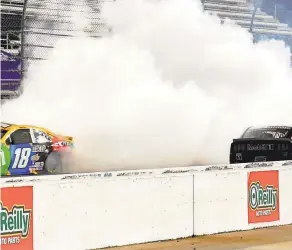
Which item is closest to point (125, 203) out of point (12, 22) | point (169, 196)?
point (169, 196)

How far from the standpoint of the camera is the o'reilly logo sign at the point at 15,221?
7882 millimetres

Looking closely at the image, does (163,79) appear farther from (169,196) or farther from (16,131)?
(169,196)

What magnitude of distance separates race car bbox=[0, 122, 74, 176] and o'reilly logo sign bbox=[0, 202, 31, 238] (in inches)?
281

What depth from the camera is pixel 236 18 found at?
85.1 ft

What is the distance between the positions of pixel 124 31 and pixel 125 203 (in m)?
15.4

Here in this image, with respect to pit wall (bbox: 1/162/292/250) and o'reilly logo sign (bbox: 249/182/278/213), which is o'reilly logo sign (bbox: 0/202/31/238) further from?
o'reilly logo sign (bbox: 249/182/278/213)

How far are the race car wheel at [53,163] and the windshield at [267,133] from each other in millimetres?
4580

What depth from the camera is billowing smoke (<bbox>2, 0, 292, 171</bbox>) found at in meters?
22.2

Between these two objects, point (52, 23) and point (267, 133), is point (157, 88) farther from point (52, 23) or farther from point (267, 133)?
point (267, 133)

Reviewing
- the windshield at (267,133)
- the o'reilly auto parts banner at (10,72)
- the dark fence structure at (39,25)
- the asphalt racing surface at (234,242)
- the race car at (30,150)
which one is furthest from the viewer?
the dark fence structure at (39,25)

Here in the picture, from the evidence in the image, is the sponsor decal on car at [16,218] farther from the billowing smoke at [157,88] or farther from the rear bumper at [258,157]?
the billowing smoke at [157,88]

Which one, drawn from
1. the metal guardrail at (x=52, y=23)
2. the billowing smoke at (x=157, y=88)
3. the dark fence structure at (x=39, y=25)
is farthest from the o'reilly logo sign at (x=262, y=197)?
the metal guardrail at (x=52, y=23)

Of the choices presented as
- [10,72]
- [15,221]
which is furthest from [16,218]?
[10,72]

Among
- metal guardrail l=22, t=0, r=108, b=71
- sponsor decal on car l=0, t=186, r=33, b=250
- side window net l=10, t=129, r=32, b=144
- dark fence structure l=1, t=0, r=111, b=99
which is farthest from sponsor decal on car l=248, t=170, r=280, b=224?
metal guardrail l=22, t=0, r=108, b=71
